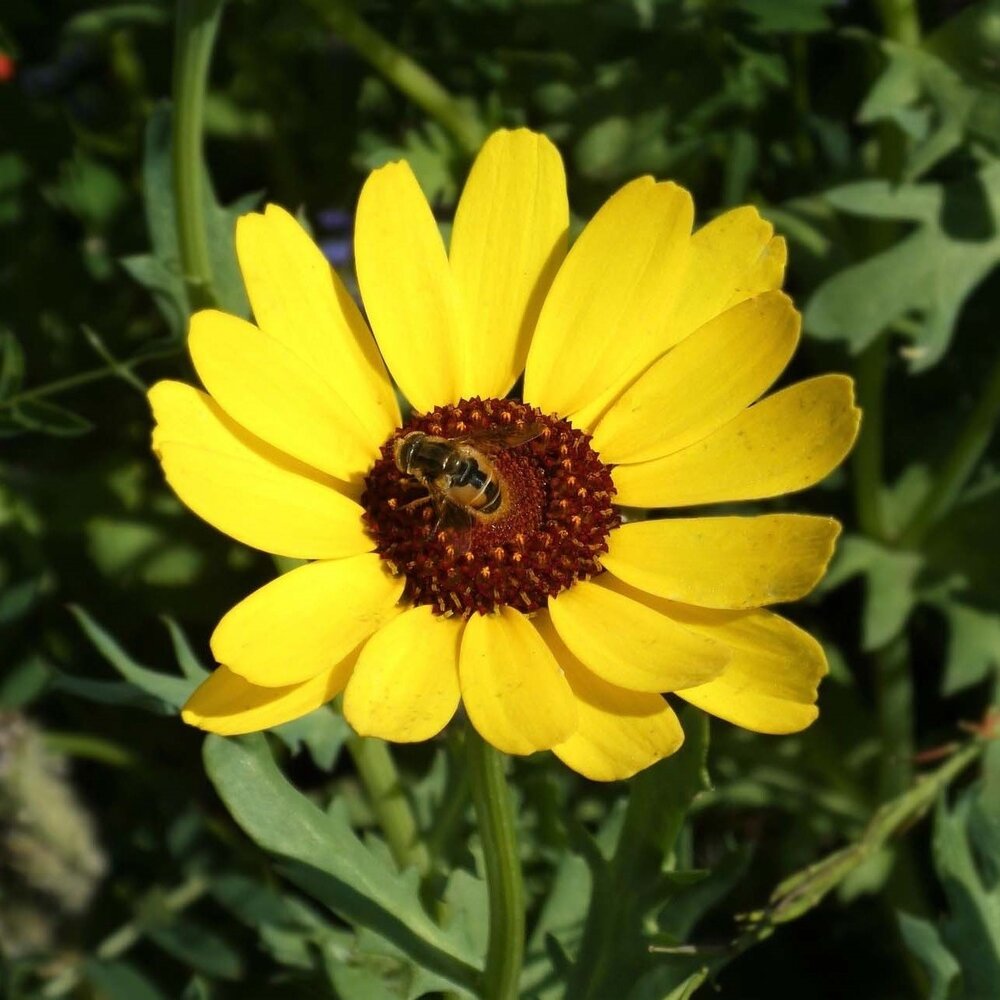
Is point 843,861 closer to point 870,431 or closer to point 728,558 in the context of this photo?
point 728,558

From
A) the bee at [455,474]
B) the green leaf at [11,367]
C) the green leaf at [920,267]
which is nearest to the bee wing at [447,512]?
the bee at [455,474]

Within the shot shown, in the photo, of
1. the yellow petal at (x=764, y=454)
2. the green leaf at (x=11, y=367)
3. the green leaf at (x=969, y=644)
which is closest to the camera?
the yellow petal at (x=764, y=454)

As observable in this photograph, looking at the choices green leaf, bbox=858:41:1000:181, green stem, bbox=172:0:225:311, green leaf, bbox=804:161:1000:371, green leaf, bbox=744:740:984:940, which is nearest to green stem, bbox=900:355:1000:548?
green leaf, bbox=804:161:1000:371

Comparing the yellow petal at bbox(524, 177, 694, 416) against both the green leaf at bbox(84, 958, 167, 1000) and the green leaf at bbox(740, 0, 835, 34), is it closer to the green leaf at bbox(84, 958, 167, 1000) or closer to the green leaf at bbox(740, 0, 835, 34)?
the green leaf at bbox(740, 0, 835, 34)

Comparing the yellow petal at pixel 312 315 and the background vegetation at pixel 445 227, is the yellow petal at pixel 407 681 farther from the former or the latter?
the background vegetation at pixel 445 227

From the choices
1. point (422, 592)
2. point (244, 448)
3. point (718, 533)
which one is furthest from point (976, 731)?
point (244, 448)

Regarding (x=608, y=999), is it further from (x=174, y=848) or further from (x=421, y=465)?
(x=174, y=848)
